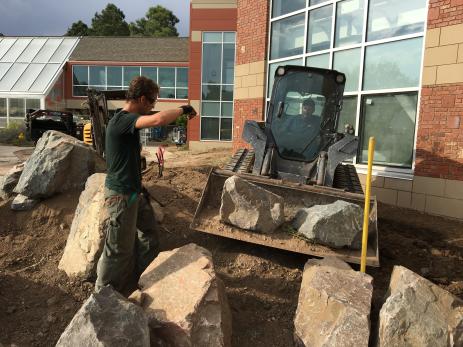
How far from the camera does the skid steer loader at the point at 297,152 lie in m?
5.37

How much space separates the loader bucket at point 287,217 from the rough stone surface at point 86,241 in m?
1.04

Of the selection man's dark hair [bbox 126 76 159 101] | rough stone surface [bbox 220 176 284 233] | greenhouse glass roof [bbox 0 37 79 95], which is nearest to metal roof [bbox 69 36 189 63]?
greenhouse glass roof [bbox 0 37 79 95]

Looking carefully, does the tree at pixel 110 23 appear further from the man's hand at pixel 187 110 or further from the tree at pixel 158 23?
the man's hand at pixel 187 110

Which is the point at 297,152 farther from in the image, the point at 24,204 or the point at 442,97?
the point at 24,204

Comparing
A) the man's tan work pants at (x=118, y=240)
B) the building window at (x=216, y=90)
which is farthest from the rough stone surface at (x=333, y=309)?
the building window at (x=216, y=90)

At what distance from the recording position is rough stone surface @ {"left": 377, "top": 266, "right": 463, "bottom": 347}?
311 cm

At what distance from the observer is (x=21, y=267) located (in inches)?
197

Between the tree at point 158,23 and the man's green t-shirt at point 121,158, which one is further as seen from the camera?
the tree at point 158,23

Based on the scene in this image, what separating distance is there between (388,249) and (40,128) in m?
22.3

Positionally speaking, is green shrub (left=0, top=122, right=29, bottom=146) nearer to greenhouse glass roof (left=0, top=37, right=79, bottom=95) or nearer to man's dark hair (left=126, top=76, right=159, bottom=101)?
greenhouse glass roof (left=0, top=37, right=79, bottom=95)

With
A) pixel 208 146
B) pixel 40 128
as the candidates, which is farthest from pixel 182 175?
pixel 40 128

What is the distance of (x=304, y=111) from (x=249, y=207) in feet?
8.38

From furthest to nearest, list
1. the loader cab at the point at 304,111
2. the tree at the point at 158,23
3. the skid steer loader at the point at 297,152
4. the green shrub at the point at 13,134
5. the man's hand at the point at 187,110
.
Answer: the tree at the point at 158,23
the green shrub at the point at 13,134
the loader cab at the point at 304,111
the skid steer loader at the point at 297,152
the man's hand at the point at 187,110

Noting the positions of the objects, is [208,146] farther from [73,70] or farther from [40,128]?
[73,70]
